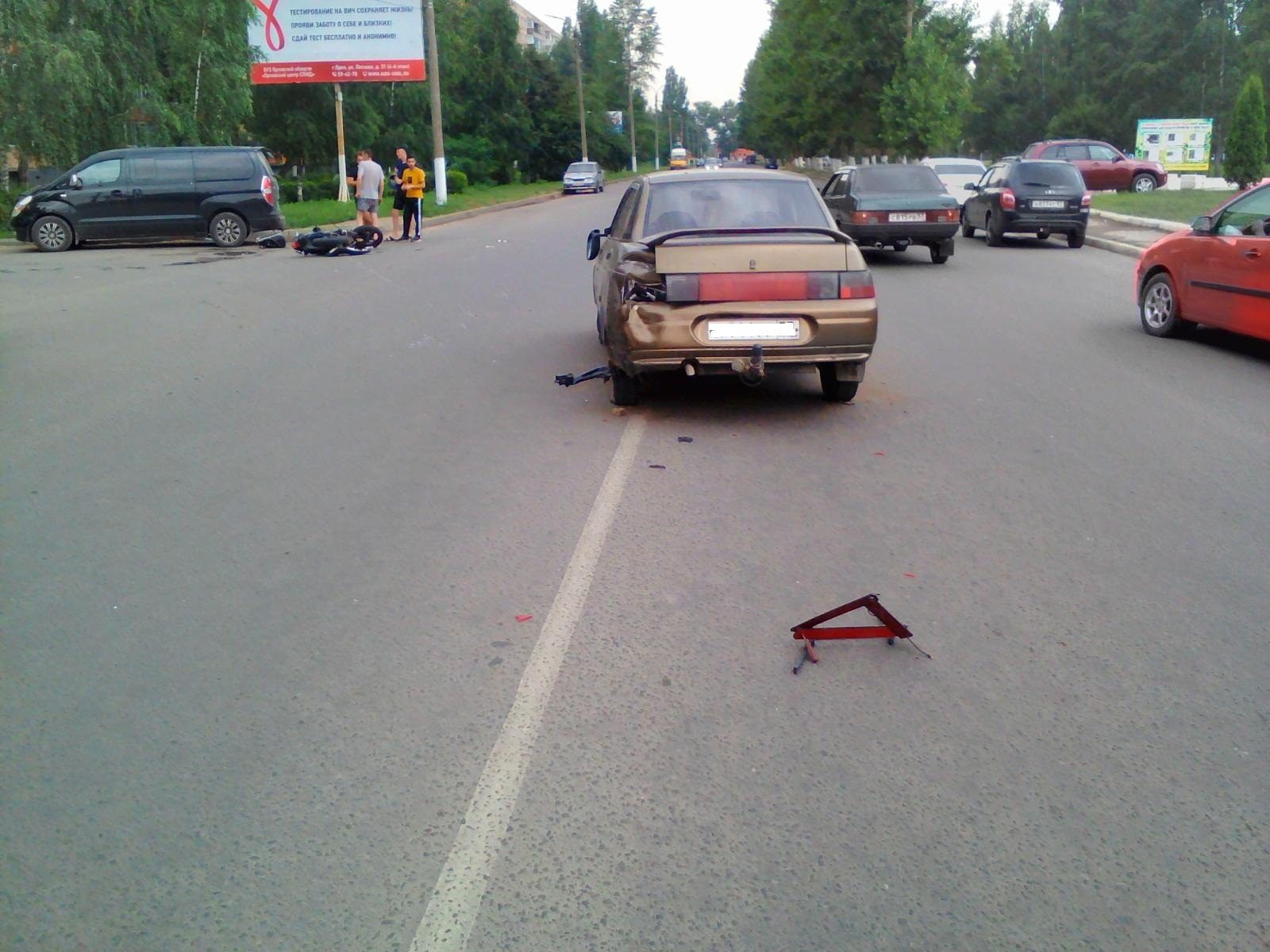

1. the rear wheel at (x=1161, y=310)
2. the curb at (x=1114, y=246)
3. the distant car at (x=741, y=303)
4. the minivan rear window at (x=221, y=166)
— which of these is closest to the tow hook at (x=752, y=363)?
the distant car at (x=741, y=303)

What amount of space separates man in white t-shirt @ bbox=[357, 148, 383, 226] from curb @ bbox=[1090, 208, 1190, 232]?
1577 cm

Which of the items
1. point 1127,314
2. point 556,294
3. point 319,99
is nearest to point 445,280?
point 556,294

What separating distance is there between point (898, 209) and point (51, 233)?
1549 cm

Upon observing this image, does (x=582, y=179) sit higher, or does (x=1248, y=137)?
(x=1248, y=137)

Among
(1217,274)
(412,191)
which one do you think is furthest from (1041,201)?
(412,191)

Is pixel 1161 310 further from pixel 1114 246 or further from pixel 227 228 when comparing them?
pixel 227 228

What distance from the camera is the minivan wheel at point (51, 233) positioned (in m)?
22.5

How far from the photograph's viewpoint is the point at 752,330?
763 centimetres

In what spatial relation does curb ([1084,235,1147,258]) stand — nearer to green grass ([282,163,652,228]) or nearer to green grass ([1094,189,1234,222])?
green grass ([1094,189,1234,222])

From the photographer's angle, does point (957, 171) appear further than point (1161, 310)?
Yes

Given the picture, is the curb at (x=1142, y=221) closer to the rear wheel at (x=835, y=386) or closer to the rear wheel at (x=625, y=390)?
the rear wheel at (x=835, y=386)

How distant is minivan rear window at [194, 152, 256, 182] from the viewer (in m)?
23.0

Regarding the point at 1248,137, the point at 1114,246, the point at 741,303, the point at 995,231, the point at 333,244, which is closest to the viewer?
the point at 741,303

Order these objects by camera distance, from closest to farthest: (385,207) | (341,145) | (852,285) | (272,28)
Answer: (852,285), (272,28), (341,145), (385,207)
